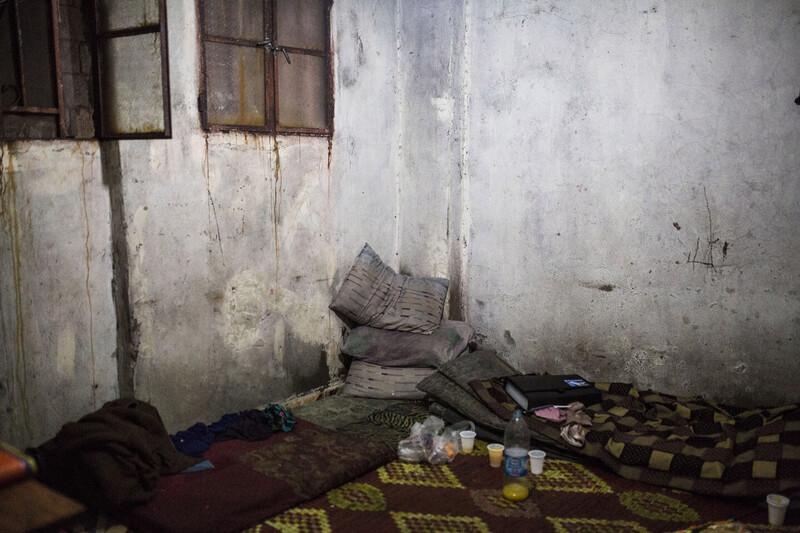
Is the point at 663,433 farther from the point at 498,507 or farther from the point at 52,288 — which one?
the point at 52,288

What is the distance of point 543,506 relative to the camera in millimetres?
2740

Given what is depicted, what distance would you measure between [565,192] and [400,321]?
1.25 meters

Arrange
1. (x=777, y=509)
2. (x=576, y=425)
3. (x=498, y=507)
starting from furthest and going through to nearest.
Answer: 1. (x=576, y=425)
2. (x=498, y=507)
3. (x=777, y=509)

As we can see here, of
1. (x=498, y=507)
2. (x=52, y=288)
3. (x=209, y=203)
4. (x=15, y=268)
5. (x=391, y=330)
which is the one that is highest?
(x=209, y=203)

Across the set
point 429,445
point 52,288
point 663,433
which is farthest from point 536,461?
point 52,288

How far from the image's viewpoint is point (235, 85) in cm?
355

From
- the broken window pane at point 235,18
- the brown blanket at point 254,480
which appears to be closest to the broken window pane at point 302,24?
the broken window pane at point 235,18

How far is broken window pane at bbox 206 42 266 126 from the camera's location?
3.45 m

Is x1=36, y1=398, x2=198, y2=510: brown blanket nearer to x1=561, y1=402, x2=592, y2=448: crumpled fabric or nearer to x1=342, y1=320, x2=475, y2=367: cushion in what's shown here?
x1=342, y1=320, x2=475, y2=367: cushion

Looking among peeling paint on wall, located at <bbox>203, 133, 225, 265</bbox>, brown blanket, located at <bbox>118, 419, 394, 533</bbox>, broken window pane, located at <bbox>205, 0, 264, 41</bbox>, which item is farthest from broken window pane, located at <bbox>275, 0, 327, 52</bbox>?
brown blanket, located at <bbox>118, 419, 394, 533</bbox>

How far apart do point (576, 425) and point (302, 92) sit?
2.34 meters

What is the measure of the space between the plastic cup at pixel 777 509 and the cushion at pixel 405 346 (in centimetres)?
189

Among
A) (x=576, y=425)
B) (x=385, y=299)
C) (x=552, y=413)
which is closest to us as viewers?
(x=576, y=425)

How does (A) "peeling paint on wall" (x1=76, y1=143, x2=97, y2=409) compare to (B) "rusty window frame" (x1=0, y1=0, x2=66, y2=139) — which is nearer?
(B) "rusty window frame" (x1=0, y1=0, x2=66, y2=139)
